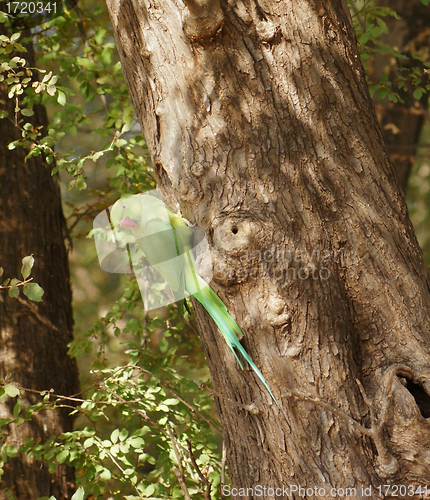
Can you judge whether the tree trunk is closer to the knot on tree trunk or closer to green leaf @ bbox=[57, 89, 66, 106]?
green leaf @ bbox=[57, 89, 66, 106]

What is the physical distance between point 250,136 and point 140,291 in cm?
120

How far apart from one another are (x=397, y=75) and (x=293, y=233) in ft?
8.06

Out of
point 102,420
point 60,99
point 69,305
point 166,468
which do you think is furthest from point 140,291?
point 102,420

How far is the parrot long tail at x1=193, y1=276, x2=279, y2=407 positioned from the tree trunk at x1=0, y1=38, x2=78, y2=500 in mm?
1473

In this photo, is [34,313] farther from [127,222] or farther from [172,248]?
[172,248]

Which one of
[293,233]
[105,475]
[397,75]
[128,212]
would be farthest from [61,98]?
[397,75]

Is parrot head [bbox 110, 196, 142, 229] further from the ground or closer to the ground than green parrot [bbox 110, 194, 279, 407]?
further from the ground

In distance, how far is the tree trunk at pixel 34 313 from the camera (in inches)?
86.5

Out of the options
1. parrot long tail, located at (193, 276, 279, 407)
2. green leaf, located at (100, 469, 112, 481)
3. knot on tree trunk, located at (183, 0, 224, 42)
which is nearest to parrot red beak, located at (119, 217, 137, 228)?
parrot long tail, located at (193, 276, 279, 407)

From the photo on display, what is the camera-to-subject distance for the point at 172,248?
123 centimetres

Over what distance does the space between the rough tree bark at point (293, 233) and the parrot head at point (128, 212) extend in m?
0.10

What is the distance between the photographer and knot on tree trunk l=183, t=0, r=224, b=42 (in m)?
1.12

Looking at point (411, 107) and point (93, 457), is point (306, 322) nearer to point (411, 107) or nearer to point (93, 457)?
point (93, 457)

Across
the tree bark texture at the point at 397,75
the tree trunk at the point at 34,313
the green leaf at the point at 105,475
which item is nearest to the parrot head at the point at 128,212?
the green leaf at the point at 105,475
